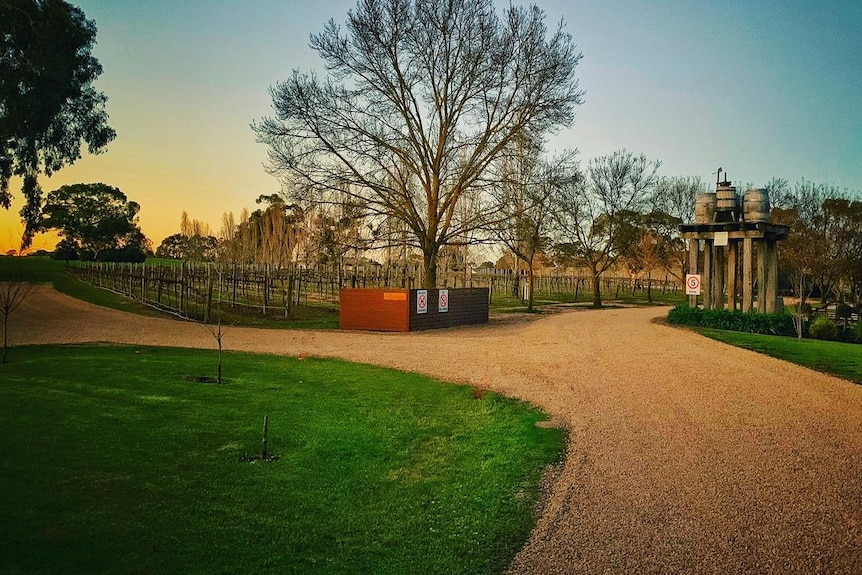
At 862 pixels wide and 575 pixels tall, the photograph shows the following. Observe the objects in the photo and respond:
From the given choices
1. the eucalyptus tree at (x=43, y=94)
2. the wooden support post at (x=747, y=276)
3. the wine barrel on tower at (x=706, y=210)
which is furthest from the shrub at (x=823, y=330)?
the eucalyptus tree at (x=43, y=94)

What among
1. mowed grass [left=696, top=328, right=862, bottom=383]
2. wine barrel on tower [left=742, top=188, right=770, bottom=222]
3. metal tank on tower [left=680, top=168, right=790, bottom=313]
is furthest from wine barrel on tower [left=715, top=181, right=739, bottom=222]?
mowed grass [left=696, top=328, right=862, bottom=383]

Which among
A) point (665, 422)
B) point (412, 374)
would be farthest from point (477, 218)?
point (665, 422)

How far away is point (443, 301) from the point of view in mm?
24797

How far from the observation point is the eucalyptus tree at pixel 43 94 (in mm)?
24766

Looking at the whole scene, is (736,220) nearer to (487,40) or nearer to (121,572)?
(487,40)

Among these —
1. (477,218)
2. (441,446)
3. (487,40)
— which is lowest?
(441,446)

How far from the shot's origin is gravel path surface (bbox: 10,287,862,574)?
4672 millimetres

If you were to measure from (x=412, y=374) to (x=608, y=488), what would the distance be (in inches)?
293

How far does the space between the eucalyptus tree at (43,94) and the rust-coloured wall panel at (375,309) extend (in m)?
15.2

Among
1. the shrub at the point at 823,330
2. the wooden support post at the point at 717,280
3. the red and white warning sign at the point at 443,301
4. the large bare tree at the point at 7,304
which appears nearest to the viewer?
the large bare tree at the point at 7,304

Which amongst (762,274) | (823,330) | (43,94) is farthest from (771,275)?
(43,94)

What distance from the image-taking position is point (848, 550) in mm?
4641

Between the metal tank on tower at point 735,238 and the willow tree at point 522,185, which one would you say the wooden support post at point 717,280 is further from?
the willow tree at point 522,185

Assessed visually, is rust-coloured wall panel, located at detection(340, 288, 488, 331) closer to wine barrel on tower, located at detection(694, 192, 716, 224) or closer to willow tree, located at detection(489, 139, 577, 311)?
willow tree, located at detection(489, 139, 577, 311)
